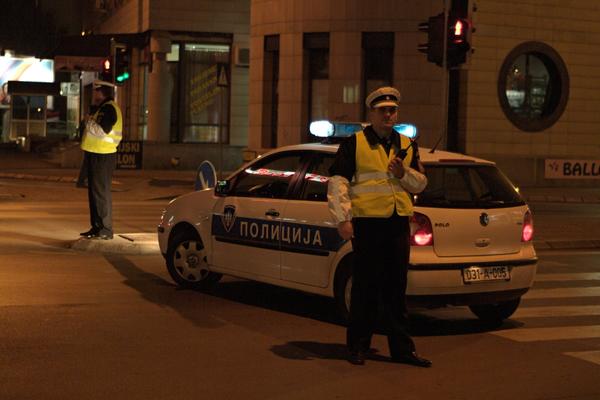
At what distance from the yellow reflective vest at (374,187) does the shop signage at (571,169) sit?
21.6 metres

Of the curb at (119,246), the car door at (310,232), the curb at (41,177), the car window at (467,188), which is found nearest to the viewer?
the car window at (467,188)

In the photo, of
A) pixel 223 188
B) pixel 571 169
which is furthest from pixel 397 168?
pixel 571 169

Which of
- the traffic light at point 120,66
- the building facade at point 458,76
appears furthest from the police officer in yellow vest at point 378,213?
the building facade at point 458,76

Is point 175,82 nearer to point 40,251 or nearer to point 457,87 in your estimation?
point 457,87

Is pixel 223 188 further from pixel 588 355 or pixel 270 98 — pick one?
pixel 270 98

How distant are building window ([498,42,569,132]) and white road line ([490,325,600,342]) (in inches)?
866

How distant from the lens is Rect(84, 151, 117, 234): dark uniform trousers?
43.6 feet

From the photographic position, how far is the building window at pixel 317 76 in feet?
98.8

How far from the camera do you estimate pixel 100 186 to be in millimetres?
13320

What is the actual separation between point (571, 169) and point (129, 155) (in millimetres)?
13189

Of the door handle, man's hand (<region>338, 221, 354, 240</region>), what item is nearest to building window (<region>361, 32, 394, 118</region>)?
the door handle

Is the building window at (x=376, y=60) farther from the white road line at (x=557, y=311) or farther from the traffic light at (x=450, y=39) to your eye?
the white road line at (x=557, y=311)

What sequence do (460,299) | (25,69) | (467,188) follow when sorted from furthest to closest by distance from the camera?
(25,69) → (467,188) → (460,299)

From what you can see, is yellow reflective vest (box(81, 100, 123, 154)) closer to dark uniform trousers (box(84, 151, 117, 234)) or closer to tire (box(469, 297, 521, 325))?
dark uniform trousers (box(84, 151, 117, 234))
